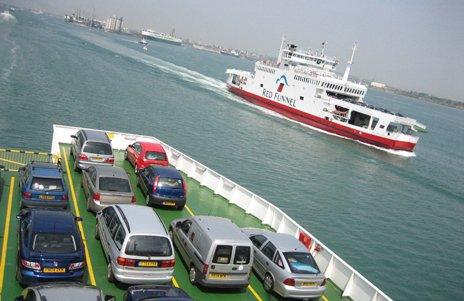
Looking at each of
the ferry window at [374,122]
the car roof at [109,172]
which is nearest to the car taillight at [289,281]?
the car roof at [109,172]

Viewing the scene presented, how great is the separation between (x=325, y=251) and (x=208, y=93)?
7090cm

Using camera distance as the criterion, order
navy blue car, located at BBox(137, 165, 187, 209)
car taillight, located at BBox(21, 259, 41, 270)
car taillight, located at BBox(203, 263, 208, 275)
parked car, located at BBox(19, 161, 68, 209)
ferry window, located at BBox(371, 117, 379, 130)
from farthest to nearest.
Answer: ferry window, located at BBox(371, 117, 379, 130) → navy blue car, located at BBox(137, 165, 187, 209) → parked car, located at BBox(19, 161, 68, 209) → car taillight, located at BBox(203, 263, 208, 275) → car taillight, located at BBox(21, 259, 41, 270)

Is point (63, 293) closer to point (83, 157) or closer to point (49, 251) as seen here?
point (49, 251)

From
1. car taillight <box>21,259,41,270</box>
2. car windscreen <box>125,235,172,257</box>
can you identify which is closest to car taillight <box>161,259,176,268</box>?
car windscreen <box>125,235,172,257</box>

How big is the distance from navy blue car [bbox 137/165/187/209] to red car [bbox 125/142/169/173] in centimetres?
252

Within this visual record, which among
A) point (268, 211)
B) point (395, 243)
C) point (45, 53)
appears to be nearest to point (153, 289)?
point (268, 211)

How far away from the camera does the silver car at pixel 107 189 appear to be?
12.5m

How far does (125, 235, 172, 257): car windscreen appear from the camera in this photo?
9.16 meters

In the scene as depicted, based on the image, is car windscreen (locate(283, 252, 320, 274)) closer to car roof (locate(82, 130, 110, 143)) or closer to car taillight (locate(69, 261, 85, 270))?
car taillight (locate(69, 261, 85, 270))

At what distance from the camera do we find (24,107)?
42.5 meters

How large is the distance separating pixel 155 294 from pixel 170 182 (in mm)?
6790

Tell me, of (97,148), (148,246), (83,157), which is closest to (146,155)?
(97,148)

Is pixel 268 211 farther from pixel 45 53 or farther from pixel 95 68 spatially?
pixel 45 53

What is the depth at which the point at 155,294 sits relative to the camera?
773cm
